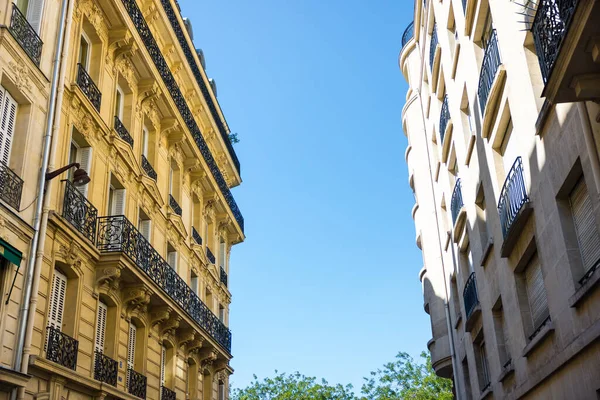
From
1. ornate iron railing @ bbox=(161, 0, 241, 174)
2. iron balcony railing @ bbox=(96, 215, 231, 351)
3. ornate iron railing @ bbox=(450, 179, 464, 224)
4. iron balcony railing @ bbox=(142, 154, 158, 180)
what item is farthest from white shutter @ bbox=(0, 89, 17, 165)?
ornate iron railing @ bbox=(450, 179, 464, 224)

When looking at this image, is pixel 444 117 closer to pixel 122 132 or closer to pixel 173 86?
pixel 173 86

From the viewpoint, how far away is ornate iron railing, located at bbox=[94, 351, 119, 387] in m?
15.1

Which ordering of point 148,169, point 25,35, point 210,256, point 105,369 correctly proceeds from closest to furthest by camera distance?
point 25,35
point 105,369
point 148,169
point 210,256

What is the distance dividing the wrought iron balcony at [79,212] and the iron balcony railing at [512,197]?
29.9 ft

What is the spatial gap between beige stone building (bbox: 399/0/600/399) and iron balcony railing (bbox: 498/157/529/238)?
0.12ft

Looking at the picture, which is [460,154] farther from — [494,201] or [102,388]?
[102,388]

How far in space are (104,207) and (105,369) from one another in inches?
157

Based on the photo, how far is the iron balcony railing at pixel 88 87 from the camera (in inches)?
629

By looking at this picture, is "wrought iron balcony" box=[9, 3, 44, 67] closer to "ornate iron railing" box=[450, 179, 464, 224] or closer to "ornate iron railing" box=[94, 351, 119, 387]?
"ornate iron railing" box=[94, 351, 119, 387]

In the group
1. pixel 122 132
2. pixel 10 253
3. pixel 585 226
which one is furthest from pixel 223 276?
pixel 585 226

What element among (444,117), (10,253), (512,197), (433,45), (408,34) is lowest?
(10,253)

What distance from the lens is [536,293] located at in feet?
38.3

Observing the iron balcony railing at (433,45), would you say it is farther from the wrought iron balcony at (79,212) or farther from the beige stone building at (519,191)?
the wrought iron balcony at (79,212)

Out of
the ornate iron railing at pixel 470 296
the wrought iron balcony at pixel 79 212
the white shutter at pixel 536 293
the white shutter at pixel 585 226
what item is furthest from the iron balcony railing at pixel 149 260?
the white shutter at pixel 585 226
